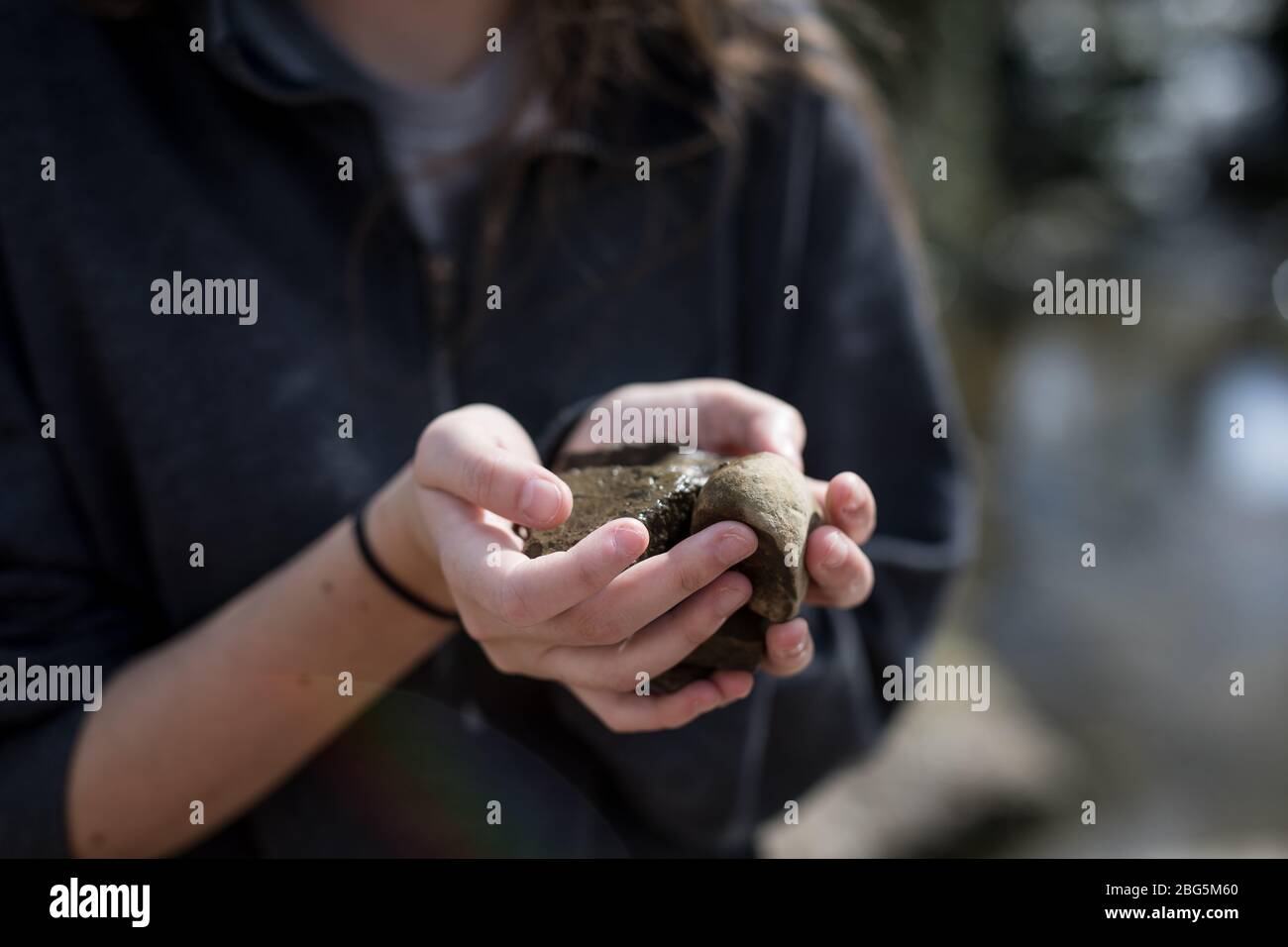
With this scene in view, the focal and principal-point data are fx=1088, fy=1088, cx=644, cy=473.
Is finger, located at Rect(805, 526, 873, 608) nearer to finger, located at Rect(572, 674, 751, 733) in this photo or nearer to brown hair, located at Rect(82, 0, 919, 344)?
finger, located at Rect(572, 674, 751, 733)

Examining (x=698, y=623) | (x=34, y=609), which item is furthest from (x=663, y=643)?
(x=34, y=609)

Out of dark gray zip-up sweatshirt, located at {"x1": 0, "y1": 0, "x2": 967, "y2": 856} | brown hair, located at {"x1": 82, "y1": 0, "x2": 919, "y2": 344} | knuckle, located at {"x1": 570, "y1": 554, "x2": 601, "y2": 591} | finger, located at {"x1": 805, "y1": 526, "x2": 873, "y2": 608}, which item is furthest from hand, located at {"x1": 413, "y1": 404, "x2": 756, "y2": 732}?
brown hair, located at {"x1": 82, "y1": 0, "x2": 919, "y2": 344}

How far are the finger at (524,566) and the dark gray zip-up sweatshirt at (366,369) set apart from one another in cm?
38

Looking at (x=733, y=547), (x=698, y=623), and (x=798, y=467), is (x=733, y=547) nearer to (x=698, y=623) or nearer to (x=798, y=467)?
(x=698, y=623)

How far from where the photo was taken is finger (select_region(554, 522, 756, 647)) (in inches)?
43.3

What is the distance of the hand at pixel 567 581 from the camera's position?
1.07 meters

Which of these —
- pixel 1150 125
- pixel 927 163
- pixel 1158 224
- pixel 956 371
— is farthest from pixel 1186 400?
pixel 1158 224

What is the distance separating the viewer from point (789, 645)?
1221 mm

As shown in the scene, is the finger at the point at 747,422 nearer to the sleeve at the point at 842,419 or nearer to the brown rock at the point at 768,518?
the brown rock at the point at 768,518

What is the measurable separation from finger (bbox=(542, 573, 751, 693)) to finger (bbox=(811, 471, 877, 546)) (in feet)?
0.53

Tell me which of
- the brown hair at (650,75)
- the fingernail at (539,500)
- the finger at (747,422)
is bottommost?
the fingernail at (539,500)

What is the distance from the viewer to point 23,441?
1.47 meters

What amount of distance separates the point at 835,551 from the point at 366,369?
30.2 inches

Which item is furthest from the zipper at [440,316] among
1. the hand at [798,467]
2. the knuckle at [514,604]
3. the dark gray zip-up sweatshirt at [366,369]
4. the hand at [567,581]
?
the knuckle at [514,604]
